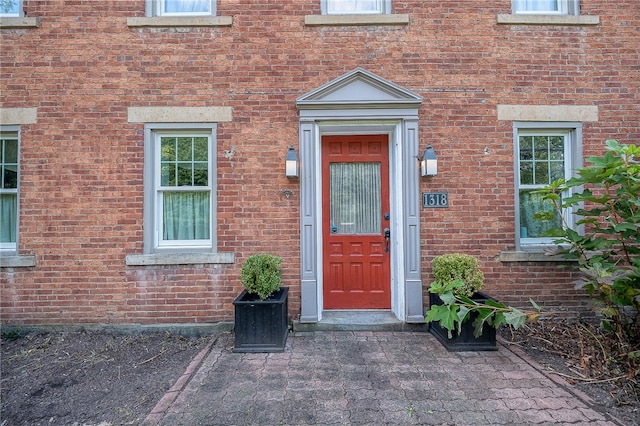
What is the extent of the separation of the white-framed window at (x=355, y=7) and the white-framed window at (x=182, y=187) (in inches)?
96.9

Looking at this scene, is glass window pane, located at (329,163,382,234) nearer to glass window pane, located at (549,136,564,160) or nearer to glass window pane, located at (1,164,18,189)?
glass window pane, located at (549,136,564,160)

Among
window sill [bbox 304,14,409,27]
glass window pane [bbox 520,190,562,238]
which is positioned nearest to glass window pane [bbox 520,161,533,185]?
glass window pane [bbox 520,190,562,238]

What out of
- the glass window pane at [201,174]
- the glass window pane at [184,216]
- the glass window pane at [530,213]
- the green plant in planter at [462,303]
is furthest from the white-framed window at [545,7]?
the glass window pane at [184,216]

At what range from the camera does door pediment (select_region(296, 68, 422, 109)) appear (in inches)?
180

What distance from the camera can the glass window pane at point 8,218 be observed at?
4812 mm

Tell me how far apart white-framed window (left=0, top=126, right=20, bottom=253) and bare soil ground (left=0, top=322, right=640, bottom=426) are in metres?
1.33

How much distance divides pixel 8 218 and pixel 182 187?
2.51 m

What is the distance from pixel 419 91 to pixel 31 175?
17.8ft

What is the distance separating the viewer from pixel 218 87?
4699 mm

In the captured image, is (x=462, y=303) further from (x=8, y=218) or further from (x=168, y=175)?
(x=8, y=218)

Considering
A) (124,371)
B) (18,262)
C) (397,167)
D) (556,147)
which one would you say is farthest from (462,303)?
(18,262)

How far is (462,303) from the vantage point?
3.78 meters

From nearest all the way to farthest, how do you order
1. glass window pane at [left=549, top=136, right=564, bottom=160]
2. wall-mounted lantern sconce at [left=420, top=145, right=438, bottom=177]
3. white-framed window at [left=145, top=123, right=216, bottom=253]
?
wall-mounted lantern sconce at [left=420, top=145, right=438, bottom=177] < white-framed window at [left=145, top=123, right=216, bottom=253] < glass window pane at [left=549, top=136, right=564, bottom=160]

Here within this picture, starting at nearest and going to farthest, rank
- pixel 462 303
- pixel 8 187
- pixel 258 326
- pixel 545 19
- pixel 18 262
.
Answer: pixel 462 303
pixel 258 326
pixel 18 262
pixel 545 19
pixel 8 187
